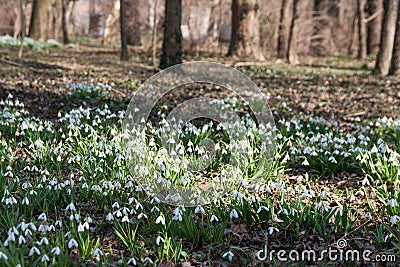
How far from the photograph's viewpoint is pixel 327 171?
4.88 m

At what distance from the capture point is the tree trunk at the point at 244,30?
1571cm

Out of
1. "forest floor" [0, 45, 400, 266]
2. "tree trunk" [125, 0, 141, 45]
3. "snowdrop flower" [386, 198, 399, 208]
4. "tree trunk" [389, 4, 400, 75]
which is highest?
"tree trunk" [125, 0, 141, 45]

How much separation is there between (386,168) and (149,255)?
2.46 metres

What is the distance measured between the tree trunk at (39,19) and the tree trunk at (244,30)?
28.1ft

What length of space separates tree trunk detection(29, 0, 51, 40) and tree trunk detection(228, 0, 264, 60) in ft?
28.1

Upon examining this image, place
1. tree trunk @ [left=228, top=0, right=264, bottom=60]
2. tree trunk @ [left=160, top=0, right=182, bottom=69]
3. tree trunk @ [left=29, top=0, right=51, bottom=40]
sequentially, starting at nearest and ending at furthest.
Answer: tree trunk @ [left=160, top=0, right=182, bottom=69], tree trunk @ [left=228, top=0, right=264, bottom=60], tree trunk @ [left=29, top=0, right=51, bottom=40]

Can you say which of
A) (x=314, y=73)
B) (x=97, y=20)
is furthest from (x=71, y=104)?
(x=97, y=20)

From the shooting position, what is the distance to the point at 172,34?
1138 cm

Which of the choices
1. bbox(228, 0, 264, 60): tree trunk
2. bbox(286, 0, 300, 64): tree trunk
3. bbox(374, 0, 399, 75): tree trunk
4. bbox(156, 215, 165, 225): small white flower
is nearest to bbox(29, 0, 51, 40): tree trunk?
bbox(228, 0, 264, 60): tree trunk

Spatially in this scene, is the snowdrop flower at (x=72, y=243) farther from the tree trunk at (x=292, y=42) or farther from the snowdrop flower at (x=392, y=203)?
the tree trunk at (x=292, y=42)

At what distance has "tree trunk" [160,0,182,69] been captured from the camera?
11.2m

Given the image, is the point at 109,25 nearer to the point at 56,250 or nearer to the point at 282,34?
the point at 282,34

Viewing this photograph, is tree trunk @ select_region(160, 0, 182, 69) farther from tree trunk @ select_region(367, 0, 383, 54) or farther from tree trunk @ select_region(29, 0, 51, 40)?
tree trunk @ select_region(367, 0, 383, 54)

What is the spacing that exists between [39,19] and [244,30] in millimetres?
9437
